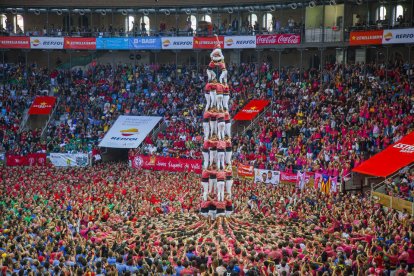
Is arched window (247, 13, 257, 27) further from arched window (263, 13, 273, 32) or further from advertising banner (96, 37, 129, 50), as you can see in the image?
advertising banner (96, 37, 129, 50)

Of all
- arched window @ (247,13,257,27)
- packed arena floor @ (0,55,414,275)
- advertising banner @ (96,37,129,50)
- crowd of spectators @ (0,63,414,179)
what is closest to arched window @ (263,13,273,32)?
arched window @ (247,13,257,27)

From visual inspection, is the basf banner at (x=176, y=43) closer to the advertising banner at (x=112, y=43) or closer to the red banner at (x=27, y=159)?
the advertising banner at (x=112, y=43)

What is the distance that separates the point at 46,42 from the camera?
180 feet

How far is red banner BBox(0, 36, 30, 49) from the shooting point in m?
55.1

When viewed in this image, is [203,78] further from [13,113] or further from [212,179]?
[212,179]

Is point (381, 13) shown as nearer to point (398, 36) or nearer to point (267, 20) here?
point (398, 36)

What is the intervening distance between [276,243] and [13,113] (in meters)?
36.2

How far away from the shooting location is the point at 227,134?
2827cm

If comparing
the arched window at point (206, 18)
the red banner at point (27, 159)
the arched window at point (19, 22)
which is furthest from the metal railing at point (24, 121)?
the arched window at point (206, 18)

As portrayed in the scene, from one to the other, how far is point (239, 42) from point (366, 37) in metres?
11.5

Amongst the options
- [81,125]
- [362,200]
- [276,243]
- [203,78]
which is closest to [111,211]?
[276,243]

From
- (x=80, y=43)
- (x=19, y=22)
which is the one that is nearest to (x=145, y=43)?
(x=80, y=43)

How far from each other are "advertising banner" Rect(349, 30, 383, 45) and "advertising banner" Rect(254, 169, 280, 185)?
1345 cm

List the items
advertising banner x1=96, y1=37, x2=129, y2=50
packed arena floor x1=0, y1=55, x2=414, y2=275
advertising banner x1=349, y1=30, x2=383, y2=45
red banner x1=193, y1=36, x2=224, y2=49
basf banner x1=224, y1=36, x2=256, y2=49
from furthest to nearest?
advertising banner x1=96, y1=37, x2=129, y2=50, red banner x1=193, y1=36, x2=224, y2=49, basf banner x1=224, y1=36, x2=256, y2=49, advertising banner x1=349, y1=30, x2=383, y2=45, packed arena floor x1=0, y1=55, x2=414, y2=275
